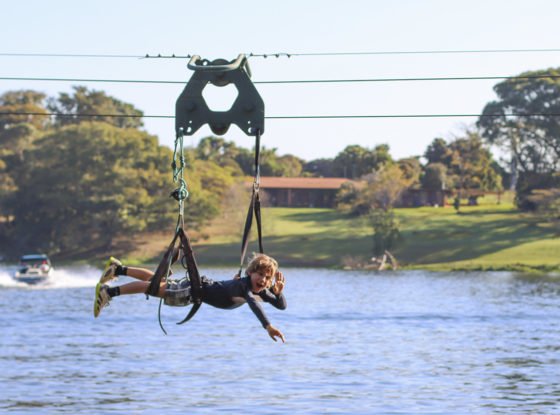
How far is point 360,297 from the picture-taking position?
68.8 meters

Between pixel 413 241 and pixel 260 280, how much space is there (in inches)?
3614

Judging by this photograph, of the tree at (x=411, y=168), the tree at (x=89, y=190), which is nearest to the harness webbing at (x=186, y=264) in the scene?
the tree at (x=89, y=190)

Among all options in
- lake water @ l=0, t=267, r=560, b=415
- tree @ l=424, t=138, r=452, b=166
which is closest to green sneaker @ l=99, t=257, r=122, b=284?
lake water @ l=0, t=267, r=560, b=415

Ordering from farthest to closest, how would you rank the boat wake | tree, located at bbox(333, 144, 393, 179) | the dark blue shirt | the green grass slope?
1. tree, located at bbox(333, 144, 393, 179)
2. the green grass slope
3. the boat wake
4. the dark blue shirt

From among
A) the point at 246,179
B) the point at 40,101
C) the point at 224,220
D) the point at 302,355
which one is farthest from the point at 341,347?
the point at 40,101

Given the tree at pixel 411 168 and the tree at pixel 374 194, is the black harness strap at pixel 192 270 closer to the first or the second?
the tree at pixel 374 194

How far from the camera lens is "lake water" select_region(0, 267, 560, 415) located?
28.3 metres

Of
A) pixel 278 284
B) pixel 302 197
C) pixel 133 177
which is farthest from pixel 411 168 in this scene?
pixel 278 284

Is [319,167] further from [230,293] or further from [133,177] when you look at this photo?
[230,293]

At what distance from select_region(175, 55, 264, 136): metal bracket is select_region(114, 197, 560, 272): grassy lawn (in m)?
83.6

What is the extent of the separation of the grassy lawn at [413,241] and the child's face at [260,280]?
83394mm

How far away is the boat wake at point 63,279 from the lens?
77438mm

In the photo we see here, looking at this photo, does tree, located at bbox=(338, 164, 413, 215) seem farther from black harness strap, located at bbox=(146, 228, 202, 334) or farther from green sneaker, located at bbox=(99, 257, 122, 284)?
black harness strap, located at bbox=(146, 228, 202, 334)

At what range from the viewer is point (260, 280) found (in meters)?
13.8
